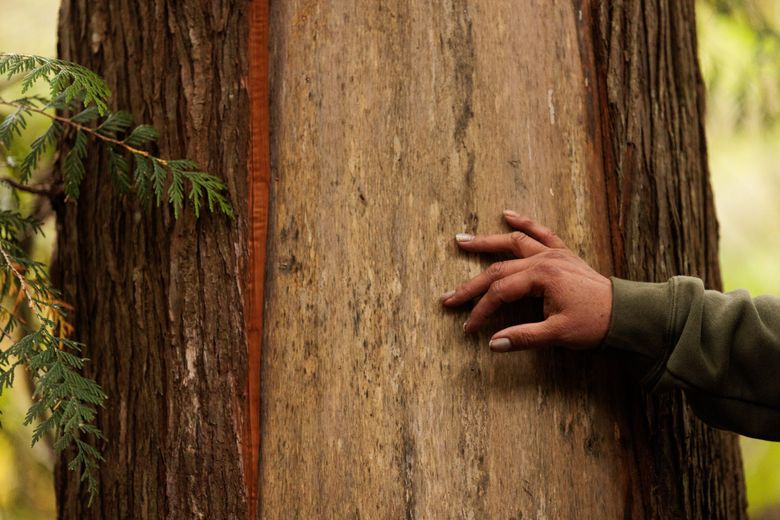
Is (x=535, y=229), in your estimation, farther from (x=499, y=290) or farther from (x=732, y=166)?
(x=732, y=166)

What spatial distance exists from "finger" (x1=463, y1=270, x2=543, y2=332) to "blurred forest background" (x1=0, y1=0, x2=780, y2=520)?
166 cm

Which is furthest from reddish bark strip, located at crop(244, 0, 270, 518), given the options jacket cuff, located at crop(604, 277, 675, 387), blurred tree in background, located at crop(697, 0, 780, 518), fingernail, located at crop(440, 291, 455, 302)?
blurred tree in background, located at crop(697, 0, 780, 518)

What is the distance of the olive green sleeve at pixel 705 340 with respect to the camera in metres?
1.68

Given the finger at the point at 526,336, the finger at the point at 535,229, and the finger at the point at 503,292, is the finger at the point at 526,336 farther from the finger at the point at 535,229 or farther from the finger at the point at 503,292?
the finger at the point at 535,229

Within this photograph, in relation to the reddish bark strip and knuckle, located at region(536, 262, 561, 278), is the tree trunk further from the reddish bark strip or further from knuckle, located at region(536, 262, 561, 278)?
knuckle, located at region(536, 262, 561, 278)

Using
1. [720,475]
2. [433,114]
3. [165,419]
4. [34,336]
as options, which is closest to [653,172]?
[433,114]

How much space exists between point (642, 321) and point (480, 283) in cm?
41

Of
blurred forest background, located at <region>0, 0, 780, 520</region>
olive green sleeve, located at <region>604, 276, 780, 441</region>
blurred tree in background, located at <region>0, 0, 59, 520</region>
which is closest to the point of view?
olive green sleeve, located at <region>604, 276, 780, 441</region>

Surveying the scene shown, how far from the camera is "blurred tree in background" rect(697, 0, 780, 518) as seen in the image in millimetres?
3592

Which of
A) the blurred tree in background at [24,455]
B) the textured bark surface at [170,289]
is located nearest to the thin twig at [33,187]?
the textured bark surface at [170,289]

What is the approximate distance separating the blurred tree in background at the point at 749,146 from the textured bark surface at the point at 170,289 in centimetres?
268

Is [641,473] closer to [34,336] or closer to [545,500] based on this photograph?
[545,500]

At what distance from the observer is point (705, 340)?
1708 millimetres

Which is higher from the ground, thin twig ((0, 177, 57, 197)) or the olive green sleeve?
thin twig ((0, 177, 57, 197))
